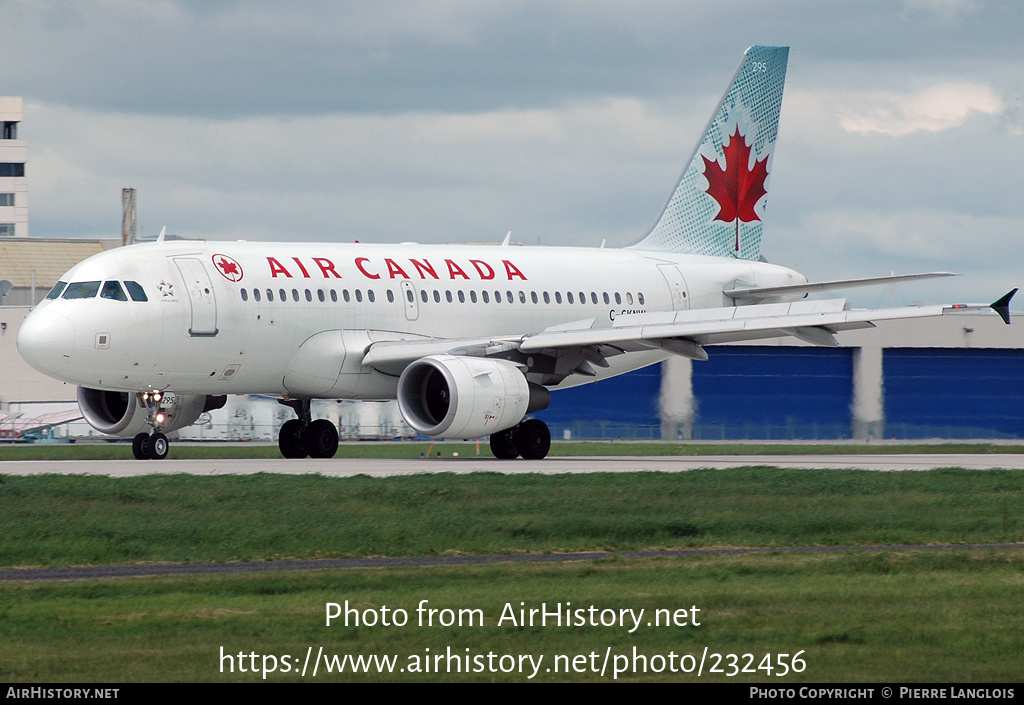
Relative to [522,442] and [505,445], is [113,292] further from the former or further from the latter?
[522,442]

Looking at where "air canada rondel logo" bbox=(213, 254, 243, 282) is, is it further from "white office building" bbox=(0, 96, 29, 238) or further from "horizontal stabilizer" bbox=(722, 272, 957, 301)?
"white office building" bbox=(0, 96, 29, 238)

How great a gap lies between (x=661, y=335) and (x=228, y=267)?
30.2 ft

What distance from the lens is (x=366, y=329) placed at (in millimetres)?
32938

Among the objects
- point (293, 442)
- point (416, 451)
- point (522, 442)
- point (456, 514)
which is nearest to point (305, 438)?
point (293, 442)

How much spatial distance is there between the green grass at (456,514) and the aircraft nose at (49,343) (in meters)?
4.57

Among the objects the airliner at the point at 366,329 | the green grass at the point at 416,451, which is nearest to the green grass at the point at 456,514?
the airliner at the point at 366,329

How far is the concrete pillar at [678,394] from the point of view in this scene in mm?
63444

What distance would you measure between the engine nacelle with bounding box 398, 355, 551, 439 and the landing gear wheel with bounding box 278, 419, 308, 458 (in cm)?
415

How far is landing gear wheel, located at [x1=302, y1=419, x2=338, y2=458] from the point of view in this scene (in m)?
34.7

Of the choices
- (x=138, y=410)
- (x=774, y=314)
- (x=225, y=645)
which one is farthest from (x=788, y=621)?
(x=138, y=410)

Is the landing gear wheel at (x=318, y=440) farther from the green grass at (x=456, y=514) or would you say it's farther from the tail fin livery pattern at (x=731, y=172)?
the tail fin livery pattern at (x=731, y=172)
